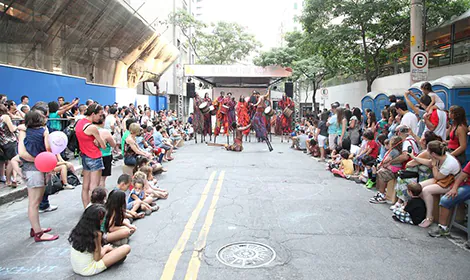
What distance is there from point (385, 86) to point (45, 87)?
692 inches

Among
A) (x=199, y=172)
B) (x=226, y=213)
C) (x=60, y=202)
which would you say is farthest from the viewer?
(x=199, y=172)

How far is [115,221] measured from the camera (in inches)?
187

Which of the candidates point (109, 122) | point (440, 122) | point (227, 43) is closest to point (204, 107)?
point (109, 122)

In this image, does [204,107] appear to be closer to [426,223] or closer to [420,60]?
[420,60]

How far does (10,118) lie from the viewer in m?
8.19

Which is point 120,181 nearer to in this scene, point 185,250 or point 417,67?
point 185,250

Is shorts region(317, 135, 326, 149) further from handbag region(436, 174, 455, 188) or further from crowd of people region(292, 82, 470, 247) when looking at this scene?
handbag region(436, 174, 455, 188)

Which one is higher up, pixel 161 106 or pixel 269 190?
pixel 161 106

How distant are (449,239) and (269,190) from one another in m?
3.62

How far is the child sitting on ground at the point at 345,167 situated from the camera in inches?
370

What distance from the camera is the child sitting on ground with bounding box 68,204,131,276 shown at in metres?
3.96

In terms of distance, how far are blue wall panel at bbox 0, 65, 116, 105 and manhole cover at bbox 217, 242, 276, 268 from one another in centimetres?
1020

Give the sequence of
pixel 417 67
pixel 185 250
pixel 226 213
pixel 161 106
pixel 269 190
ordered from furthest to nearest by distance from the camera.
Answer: pixel 161 106
pixel 417 67
pixel 269 190
pixel 226 213
pixel 185 250

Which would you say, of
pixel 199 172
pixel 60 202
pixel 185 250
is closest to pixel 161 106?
pixel 199 172
